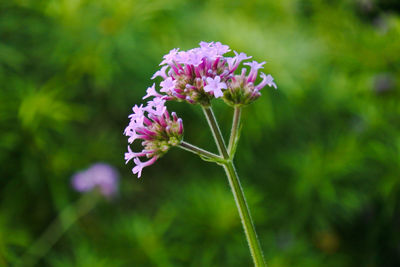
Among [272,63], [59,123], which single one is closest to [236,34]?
[272,63]

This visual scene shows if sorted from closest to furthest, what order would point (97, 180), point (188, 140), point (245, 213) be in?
point (245, 213) → point (97, 180) → point (188, 140)

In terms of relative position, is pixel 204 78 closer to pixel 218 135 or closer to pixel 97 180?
pixel 218 135

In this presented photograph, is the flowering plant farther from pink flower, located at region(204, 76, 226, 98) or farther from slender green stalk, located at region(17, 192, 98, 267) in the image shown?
slender green stalk, located at region(17, 192, 98, 267)

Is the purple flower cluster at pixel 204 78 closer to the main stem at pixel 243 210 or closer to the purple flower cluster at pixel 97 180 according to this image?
the main stem at pixel 243 210

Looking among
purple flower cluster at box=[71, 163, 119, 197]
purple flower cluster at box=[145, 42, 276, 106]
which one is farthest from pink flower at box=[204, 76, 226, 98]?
purple flower cluster at box=[71, 163, 119, 197]

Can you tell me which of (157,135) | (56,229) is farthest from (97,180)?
(157,135)

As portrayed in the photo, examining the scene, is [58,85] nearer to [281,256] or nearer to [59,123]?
[59,123]
